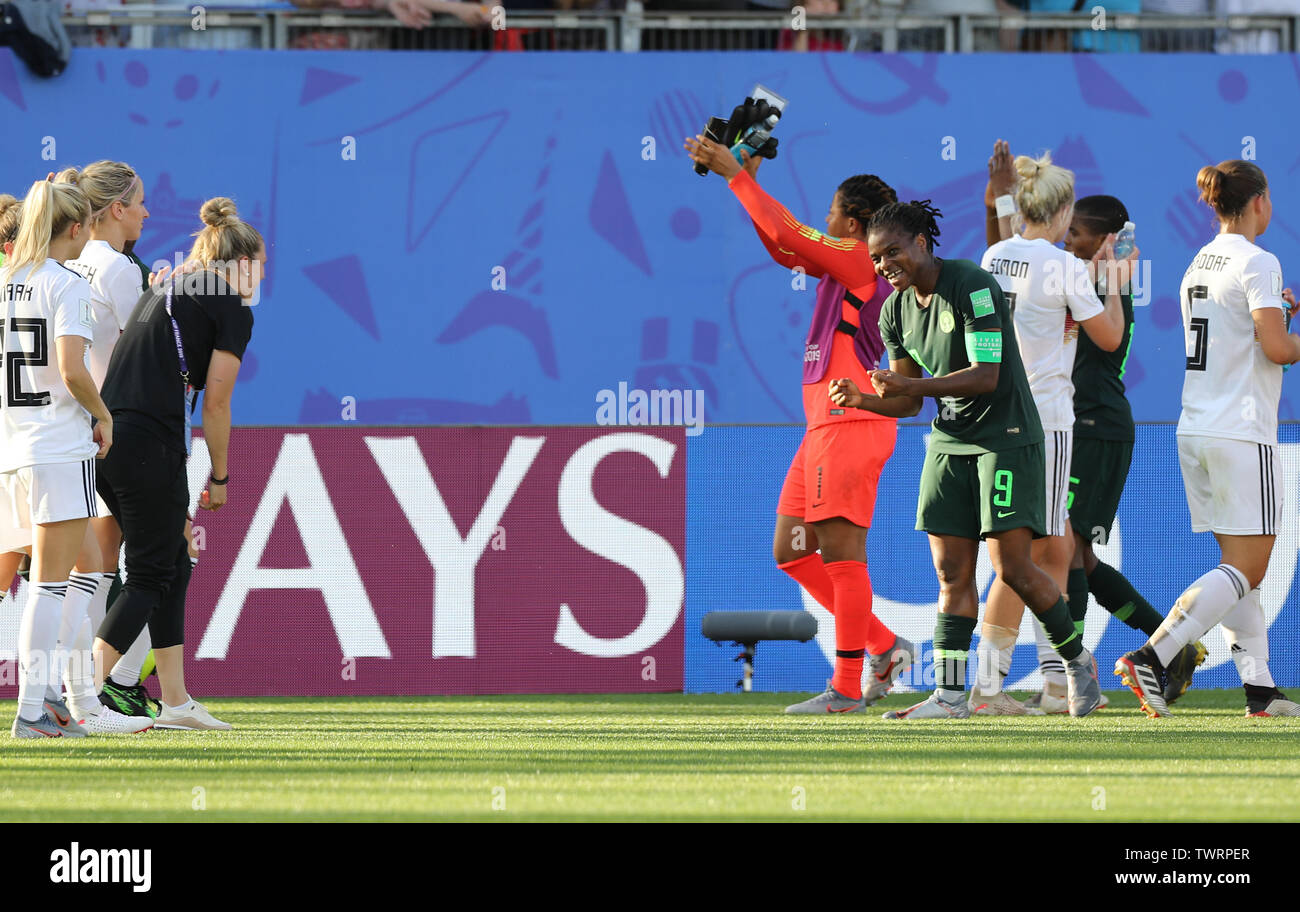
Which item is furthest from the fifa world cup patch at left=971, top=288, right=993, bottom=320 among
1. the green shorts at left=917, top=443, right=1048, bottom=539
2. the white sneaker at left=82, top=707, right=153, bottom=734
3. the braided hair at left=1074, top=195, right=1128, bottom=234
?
the white sneaker at left=82, top=707, right=153, bottom=734

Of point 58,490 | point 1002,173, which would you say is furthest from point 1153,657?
point 58,490

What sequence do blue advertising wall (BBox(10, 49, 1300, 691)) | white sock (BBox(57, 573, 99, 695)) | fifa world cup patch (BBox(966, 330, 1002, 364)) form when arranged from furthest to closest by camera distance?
blue advertising wall (BBox(10, 49, 1300, 691)), fifa world cup patch (BBox(966, 330, 1002, 364)), white sock (BBox(57, 573, 99, 695))

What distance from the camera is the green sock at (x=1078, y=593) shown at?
783 cm

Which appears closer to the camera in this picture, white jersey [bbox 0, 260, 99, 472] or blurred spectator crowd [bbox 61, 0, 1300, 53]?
white jersey [bbox 0, 260, 99, 472]

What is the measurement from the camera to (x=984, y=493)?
22.0ft

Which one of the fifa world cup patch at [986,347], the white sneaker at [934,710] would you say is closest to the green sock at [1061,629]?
the white sneaker at [934,710]

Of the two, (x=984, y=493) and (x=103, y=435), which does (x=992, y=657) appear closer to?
(x=984, y=493)

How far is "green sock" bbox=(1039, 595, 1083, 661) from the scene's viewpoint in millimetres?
6852

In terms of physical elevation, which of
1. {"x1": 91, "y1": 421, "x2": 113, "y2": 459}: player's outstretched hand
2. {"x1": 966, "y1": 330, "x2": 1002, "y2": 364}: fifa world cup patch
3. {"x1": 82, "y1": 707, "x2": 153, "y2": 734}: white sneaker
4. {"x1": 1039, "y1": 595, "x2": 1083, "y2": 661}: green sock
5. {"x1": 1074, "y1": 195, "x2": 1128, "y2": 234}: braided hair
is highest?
{"x1": 1074, "y1": 195, "x2": 1128, "y2": 234}: braided hair

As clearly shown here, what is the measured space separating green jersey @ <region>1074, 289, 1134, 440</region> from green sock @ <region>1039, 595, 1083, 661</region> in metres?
1.21

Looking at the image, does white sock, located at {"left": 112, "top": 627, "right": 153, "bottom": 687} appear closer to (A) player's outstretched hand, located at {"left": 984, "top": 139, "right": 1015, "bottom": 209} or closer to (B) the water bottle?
(A) player's outstretched hand, located at {"left": 984, "top": 139, "right": 1015, "bottom": 209}

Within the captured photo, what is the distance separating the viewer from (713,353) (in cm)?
1231
